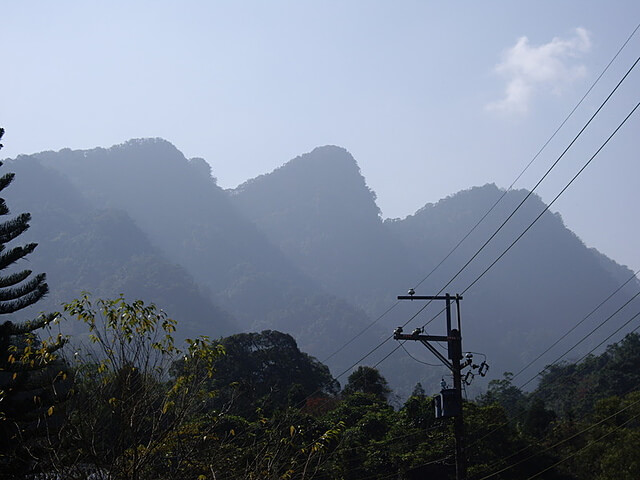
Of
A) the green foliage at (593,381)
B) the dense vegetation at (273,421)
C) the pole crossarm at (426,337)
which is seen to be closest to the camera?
the dense vegetation at (273,421)

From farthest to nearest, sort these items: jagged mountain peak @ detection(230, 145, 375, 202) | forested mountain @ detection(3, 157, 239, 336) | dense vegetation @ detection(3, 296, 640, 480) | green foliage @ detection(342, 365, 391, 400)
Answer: jagged mountain peak @ detection(230, 145, 375, 202) < forested mountain @ detection(3, 157, 239, 336) < green foliage @ detection(342, 365, 391, 400) < dense vegetation @ detection(3, 296, 640, 480)

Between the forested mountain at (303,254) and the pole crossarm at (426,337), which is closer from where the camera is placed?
the pole crossarm at (426,337)

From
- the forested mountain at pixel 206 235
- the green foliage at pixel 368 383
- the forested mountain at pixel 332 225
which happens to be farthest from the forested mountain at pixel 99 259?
the green foliage at pixel 368 383

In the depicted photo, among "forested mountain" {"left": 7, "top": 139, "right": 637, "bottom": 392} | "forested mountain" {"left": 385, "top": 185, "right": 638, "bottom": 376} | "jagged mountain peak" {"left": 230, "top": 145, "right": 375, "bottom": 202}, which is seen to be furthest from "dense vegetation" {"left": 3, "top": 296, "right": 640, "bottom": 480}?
"jagged mountain peak" {"left": 230, "top": 145, "right": 375, "bottom": 202}

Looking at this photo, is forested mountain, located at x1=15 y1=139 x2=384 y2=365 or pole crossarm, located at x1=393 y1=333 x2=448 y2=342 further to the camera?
forested mountain, located at x1=15 y1=139 x2=384 y2=365

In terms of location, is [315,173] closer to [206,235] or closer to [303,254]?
[303,254]

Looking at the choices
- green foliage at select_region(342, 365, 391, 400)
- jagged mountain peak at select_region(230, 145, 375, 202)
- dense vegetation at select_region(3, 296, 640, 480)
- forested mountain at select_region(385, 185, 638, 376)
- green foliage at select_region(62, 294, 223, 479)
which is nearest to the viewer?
green foliage at select_region(62, 294, 223, 479)

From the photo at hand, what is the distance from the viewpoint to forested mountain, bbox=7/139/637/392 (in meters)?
114

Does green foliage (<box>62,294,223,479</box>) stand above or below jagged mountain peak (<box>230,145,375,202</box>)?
below

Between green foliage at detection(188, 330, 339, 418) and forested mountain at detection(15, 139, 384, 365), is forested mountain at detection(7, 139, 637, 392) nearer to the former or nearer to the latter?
forested mountain at detection(15, 139, 384, 365)

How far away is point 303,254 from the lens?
532ft

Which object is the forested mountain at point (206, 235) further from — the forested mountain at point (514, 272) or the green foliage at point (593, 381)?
the green foliage at point (593, 381)

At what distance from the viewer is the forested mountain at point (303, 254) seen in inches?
4477

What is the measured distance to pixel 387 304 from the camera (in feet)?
477
